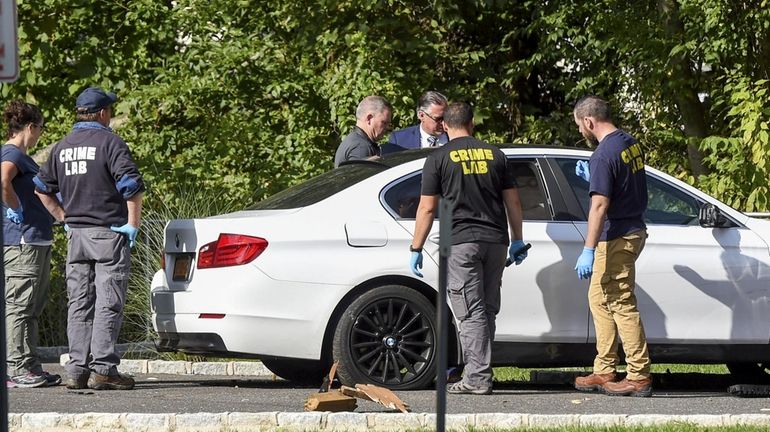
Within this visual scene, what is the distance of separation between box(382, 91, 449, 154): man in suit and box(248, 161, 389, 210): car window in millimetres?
1251

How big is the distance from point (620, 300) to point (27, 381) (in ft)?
12.5

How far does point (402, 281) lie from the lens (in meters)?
9.03

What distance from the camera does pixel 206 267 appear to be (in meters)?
8.95

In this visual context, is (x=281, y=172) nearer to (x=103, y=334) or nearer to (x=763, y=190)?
(x=763, y=190)

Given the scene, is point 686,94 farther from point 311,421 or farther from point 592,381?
point 311,421

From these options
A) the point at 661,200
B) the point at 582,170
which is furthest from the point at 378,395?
the point at 661,200

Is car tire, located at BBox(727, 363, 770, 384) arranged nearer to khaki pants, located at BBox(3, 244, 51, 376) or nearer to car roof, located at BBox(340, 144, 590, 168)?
car roof, located at BBox(340, 144, 590, 168)

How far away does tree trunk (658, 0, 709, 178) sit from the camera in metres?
14.9

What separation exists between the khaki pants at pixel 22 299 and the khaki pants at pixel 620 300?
142 inches

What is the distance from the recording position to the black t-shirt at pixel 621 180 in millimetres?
8945

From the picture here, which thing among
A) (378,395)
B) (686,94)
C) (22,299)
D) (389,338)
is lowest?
(378,395)

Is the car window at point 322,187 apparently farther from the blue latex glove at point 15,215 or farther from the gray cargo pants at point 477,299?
the blue latex glove at point 15,215

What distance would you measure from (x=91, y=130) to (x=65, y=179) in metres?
0.35

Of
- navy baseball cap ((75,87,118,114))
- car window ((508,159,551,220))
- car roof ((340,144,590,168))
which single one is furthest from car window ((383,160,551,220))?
navy baseball cap ((75,87,118,114))
